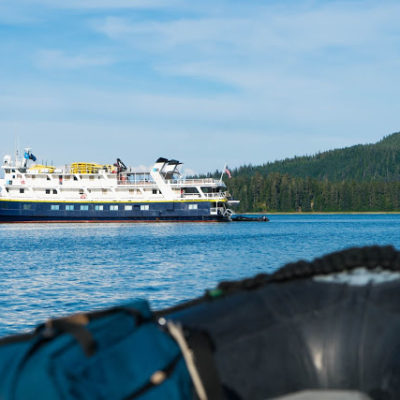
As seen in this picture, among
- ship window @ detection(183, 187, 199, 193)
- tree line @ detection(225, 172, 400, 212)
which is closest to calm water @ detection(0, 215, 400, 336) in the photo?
ship window @ detection(183, 187, 199, 193)

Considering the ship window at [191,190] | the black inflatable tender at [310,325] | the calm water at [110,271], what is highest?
the ship window at [191,190]

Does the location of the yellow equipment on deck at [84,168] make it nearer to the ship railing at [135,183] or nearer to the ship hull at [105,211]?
the ship railing at [135,183]

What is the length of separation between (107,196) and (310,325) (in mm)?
53317

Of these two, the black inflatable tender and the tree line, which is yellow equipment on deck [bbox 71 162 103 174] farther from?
the tree line

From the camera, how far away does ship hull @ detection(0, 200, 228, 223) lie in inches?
2110

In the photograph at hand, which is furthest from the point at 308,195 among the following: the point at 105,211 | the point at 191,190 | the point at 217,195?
the point at 105,211

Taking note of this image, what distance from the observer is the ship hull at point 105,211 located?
5359 centimetres

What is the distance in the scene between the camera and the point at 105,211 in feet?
179

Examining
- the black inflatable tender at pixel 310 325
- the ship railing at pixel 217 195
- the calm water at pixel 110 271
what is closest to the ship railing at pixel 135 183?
the ship railing at pixel 217 195

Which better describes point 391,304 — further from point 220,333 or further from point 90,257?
point 90,257

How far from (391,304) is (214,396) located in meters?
0.94

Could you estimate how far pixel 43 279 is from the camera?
18.1 m

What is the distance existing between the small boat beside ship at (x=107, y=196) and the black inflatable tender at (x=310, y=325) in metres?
50.4

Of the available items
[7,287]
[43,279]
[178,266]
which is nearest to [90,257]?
[178,266]
